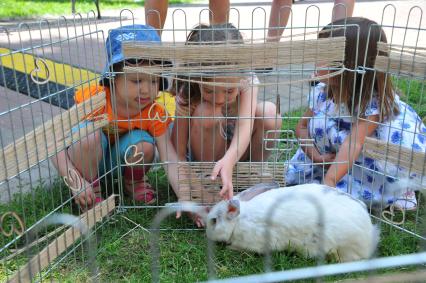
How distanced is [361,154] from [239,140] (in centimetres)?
56

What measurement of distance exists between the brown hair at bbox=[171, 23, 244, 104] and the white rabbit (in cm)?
53

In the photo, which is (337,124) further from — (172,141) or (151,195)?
(151,195)

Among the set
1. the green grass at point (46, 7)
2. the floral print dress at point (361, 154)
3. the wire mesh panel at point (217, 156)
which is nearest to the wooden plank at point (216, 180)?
the wire mesh panel at point (217, 156)

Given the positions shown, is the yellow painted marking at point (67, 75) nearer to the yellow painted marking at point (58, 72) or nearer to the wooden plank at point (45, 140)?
the yellow painted marking at point (58, 72)

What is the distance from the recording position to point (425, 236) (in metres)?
1.84

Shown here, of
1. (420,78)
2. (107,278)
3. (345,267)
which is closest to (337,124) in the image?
(420,78)

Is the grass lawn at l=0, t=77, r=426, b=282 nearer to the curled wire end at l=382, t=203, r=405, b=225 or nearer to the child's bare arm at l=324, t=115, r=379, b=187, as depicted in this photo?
the curled wire end at l=382, t=203, r=405, b=225

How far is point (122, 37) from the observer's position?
6.12 ft

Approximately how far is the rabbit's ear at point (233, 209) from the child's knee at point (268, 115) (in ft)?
1.64

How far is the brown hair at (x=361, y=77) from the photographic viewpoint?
1966 mm

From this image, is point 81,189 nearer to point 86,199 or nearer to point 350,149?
→ point 86,199

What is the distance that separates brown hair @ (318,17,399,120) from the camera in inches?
77.4

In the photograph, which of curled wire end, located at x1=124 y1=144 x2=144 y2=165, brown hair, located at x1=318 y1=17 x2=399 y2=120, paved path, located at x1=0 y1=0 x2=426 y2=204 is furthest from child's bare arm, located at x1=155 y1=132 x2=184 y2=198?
brown hair, located at x1=318 y1=17 x2=399 y2=120

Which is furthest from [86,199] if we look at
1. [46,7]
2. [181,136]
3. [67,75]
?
[46,7]
